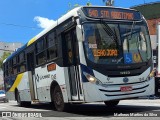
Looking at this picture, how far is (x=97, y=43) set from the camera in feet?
36.3

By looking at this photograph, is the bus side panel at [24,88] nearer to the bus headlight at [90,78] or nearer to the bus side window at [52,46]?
the bus side window at [52,46]

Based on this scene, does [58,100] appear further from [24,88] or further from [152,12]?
[152,12]

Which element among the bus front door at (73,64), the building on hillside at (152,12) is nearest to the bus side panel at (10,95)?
the bus front door at (73,64)

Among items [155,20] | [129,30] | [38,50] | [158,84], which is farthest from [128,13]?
[155,20]

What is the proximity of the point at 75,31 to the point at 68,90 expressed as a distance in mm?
2100

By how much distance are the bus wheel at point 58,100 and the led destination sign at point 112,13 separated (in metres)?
3.32

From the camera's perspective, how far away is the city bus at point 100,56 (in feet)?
35.8

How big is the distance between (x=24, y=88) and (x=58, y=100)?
6112 millimetres

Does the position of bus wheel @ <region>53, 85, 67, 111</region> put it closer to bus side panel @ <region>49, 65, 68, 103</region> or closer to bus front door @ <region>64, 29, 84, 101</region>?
bus side panel @ <region>49, 65, 68, 103</region>

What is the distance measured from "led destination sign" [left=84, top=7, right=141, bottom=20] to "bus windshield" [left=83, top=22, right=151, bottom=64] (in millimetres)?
290

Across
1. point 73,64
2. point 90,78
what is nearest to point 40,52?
point 73,64

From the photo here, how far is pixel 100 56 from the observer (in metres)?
11.0

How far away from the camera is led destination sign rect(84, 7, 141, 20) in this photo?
11.5 meters

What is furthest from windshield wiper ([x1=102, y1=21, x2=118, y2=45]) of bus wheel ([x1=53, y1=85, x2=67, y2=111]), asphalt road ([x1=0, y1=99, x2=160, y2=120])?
bus wheel ([x1=53, y1=85, x2=67, y2=111])
